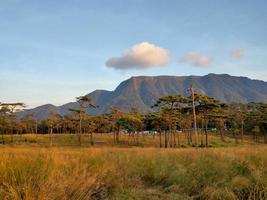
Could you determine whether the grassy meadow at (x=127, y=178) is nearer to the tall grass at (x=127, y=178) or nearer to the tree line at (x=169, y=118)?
the tall grass at (x=127, y=178)

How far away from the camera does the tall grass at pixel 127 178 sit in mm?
6012

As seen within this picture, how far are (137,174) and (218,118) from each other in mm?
58455

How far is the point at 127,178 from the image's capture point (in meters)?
9.22

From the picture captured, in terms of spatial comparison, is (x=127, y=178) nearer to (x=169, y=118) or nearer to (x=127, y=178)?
(x=127, y=178)

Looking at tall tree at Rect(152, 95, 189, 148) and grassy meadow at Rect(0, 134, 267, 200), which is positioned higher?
tall tree at Rect(152, 95, 189, 148)

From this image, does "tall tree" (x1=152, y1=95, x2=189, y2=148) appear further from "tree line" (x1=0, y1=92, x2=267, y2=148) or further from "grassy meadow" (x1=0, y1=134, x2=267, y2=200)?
"grassy meadow" (x1=0, y1=134, x2=267, y2=200)

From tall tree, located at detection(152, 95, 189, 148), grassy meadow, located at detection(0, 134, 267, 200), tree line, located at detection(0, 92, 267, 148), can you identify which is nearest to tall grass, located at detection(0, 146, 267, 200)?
grassy meadow, located at detection(0, 134, 267, 200)

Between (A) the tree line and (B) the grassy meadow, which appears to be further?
(A) the tree line

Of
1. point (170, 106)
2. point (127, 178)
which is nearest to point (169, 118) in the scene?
point (170, 106)

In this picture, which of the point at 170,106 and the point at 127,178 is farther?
the point at 170,106

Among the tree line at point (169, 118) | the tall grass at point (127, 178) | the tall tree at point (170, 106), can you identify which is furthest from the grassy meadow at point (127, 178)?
the tall tree at point (170, 106)

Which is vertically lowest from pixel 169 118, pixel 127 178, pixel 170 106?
pixel 127 178

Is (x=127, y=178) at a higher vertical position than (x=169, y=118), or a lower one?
lower

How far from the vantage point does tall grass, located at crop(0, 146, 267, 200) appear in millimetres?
6012
